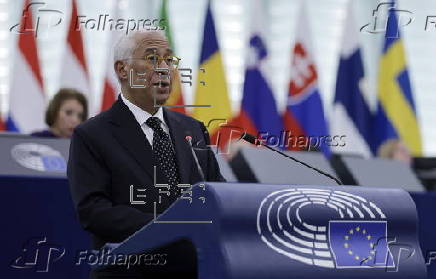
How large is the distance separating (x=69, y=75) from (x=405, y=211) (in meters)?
5.29

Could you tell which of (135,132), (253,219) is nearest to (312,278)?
(253,219)

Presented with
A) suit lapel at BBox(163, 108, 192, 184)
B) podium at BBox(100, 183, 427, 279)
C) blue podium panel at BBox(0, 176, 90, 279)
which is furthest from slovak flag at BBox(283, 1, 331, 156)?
podium at BBox(100, 183, 427, 279)

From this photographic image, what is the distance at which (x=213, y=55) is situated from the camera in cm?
734

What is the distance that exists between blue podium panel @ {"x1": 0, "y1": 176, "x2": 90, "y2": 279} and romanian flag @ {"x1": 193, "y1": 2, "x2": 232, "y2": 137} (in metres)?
3.42

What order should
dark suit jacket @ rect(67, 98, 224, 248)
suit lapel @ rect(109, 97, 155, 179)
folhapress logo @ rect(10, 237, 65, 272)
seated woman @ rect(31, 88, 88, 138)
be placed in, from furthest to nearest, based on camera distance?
1. seated woman @ rect(31, 88, 88, 138)
2. folhapress logo @ rect(10, 237, 65, 272)
3. suit lapel @ rect(109, 97, 155, 179)
4. dark suit jacket @ rect(67, 98, 224, 248)

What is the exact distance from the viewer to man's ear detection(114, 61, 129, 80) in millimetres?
2256

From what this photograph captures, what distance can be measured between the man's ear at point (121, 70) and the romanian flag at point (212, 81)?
4714 millimetres

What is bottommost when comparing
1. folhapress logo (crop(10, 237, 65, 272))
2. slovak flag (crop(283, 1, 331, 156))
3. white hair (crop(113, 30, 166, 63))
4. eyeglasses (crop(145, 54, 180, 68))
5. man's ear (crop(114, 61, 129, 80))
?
folhapress logo (crop(10, 237, 65, 272))

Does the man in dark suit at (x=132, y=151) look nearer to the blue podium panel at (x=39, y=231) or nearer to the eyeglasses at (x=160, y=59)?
the eyeglasses at (x=160, y=59)

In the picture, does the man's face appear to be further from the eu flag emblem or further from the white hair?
the eu flag emblem

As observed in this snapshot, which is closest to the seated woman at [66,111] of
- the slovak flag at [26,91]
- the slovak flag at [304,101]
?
the slovak flag at [26,91]

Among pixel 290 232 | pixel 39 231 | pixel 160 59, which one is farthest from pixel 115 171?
pixel 39 231

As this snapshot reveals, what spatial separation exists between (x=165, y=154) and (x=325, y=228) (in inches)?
22.9

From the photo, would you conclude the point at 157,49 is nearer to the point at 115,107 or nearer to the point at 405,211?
the point at 115,107
